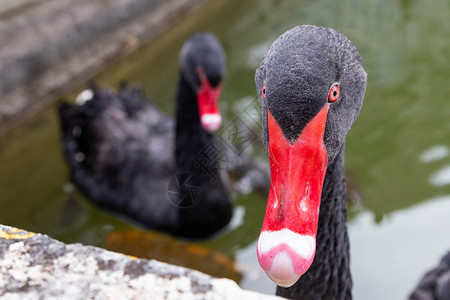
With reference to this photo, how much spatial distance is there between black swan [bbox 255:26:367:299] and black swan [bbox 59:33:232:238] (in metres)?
1.13

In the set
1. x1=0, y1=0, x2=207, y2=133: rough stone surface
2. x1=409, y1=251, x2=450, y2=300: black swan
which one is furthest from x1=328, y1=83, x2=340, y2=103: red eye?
x1=0, y1=0, x2=207, y2=133: rough stone surface

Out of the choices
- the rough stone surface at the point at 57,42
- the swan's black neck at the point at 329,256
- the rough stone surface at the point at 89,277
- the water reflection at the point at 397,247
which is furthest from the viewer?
the rough stone surface at the point at 57,42

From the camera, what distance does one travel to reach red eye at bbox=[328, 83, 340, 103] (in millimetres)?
930

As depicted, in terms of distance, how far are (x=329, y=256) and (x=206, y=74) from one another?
1.17 meters

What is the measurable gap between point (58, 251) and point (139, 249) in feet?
4.82

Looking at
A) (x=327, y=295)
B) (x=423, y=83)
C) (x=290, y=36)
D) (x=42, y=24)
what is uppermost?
(x=290, y=36)

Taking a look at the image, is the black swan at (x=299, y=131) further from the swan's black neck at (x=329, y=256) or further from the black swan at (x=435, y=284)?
the black swan at (x=435, y=284)

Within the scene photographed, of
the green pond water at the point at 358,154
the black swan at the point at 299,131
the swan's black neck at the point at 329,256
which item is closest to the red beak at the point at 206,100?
the green pond water at the point at 358,154

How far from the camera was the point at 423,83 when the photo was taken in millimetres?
3096

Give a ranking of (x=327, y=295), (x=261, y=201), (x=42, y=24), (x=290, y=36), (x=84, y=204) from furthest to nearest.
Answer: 1. (x=42, y=24)
2. (x=84, y=204)
3. (x=261, y=201)
4. (x=327, y=295)
5. (x=290, y=36)

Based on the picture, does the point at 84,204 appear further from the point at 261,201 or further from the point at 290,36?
the point at 290,36

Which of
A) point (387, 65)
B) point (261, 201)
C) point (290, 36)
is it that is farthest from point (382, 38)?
point (290, 36)

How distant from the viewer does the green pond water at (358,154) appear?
Result: 7.30 ft

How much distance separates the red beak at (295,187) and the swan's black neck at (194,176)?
131 cm
